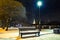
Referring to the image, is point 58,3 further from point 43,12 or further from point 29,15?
point 29,15

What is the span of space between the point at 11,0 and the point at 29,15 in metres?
7.65

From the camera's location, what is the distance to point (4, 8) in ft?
72.5

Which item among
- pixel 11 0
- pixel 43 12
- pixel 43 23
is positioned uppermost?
pixel 11 0

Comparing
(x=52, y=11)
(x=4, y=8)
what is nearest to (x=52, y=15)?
(x=52, y=11)

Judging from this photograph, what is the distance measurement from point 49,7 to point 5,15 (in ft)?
22.6

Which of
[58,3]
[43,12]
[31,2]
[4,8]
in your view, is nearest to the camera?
[4,8]

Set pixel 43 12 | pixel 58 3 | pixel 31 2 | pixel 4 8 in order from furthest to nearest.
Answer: pixel 31 2 < pixel 43 12 < pixel 58 3 < pixel 4 8

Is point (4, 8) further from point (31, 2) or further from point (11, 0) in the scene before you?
point (31, 2)

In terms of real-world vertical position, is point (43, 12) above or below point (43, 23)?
above

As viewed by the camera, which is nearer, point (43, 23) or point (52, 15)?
point (52, 15)

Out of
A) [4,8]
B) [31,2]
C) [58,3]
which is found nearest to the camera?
[4,8]

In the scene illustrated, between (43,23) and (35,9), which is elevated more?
(35,9)

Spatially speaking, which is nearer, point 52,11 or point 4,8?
point 4,8

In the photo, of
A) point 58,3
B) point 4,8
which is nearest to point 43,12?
point 58,3
